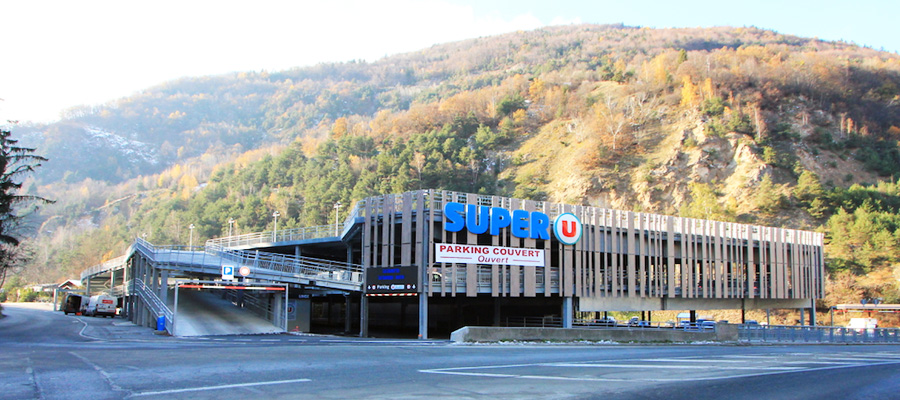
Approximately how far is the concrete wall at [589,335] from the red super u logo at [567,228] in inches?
372

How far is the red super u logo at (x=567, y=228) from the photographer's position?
4216cm

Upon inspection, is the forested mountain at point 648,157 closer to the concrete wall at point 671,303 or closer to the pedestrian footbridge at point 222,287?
the concrete wall at point 671,303

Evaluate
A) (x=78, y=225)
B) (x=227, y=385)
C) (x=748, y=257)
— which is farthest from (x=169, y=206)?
(x=227, y=385)

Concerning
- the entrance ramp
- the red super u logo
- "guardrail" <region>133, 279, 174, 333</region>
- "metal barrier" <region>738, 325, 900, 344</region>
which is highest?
the red super u logo

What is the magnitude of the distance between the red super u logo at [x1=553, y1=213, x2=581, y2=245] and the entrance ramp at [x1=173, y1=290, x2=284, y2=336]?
18737 mm

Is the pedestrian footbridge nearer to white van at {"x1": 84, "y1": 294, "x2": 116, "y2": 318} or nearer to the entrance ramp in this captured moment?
the entrance ramp

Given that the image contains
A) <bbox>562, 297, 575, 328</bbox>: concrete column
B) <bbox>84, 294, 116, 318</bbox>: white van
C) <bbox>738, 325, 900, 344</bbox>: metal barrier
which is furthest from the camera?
<bbox>84, 294, 116, 318</bbox>: white van

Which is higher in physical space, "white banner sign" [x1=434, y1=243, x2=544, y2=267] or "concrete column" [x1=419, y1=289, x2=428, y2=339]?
"white banner sign" [x1=434, y1=243, x2=544, y2=267]

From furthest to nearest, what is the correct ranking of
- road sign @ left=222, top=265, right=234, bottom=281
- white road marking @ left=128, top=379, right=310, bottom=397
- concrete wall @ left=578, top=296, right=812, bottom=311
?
concrete wall @ left=578, top=296, right=812, bottom=311, road sign @ left=222, top=265, right=234, bottom=281, white road marking @ left=128, top=379, right=310, bottom=397

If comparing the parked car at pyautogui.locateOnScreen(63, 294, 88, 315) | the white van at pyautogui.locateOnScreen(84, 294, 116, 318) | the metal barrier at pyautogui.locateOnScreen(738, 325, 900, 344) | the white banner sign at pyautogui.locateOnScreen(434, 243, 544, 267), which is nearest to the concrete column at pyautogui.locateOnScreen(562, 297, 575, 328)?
the white banner sign at pyautogui.locateOnScreen(434, 243, 544, 267)

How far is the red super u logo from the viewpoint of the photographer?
138ft

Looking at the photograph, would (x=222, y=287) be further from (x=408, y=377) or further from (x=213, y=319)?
(x=408, y=377)

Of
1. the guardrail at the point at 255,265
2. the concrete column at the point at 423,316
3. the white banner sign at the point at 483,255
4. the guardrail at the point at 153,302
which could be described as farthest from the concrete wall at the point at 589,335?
the guardrail at the point at 153,302

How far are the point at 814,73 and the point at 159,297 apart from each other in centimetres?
10796
